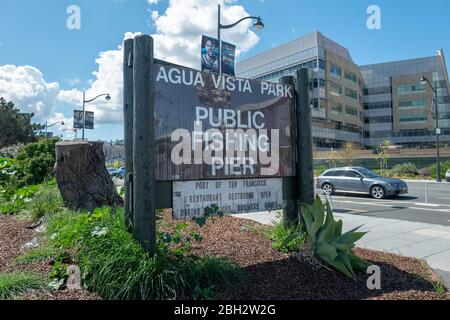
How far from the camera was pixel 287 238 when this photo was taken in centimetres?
457

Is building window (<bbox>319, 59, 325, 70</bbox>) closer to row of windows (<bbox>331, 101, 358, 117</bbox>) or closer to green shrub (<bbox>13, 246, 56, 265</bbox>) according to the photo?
Result: row of windows (<bbox>331, 101, 358, 117</bbox>)

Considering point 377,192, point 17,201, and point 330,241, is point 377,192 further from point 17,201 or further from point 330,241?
point 17,201

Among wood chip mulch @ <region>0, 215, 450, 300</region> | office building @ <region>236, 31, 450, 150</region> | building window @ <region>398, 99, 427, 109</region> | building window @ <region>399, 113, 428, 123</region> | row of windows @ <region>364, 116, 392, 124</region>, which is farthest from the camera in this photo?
row of windows @ <region>364, 116, 392, 124</region>

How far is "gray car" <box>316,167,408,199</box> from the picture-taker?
16.3 m

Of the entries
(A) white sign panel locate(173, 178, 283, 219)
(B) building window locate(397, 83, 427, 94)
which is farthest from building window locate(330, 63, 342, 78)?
(A) white sign panel locate(173, 178, 283, 219)

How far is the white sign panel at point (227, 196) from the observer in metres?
4.16

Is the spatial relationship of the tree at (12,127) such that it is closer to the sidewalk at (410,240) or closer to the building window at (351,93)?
the sidewalk at (410,240)

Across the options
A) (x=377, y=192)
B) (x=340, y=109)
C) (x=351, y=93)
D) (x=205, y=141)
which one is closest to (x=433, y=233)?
(x=205, y=141)

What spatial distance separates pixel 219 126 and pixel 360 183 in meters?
14.5

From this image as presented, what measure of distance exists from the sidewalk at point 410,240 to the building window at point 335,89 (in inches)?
2351

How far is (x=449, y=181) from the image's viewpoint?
29.3 m

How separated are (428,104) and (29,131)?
75.4m

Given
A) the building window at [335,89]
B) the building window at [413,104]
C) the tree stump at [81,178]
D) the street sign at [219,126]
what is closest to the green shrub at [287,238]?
the street sign at [219,126]

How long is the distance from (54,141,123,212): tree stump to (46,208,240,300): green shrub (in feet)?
7.51
